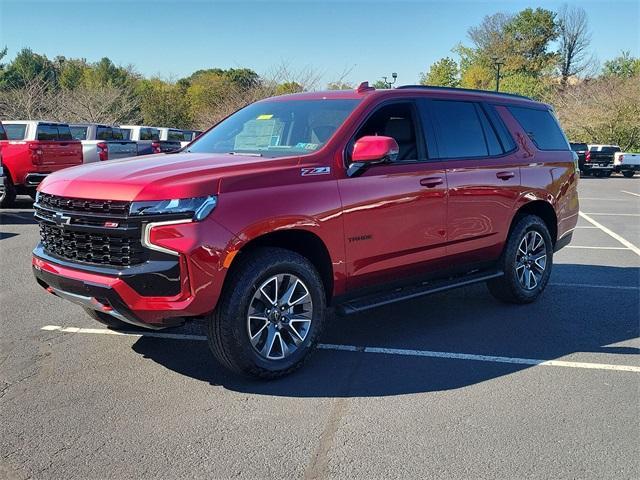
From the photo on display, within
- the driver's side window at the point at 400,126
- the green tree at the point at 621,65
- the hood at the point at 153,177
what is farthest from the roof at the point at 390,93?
the green tree at the point at 621,65

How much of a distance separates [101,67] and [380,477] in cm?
5259

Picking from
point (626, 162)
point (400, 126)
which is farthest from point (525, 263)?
point (626, 162)

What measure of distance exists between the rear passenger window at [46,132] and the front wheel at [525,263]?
10881 mm

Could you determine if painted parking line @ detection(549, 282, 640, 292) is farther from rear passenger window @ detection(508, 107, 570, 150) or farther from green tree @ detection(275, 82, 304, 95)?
green tree @ detection(275, 82, 304, 95)

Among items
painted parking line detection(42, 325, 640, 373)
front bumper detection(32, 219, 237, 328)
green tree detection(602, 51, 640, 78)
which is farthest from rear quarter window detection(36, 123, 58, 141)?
green tree detection(602, 51, 640, 78)

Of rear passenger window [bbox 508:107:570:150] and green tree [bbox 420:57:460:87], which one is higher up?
green tree [bbox 420:57:460:87]

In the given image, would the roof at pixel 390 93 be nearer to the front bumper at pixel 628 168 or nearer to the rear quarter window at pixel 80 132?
the rear quarter window at pixel 80 132

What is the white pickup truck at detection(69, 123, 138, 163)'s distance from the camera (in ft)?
50.0

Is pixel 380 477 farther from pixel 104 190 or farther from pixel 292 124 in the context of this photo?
pixel 292 124

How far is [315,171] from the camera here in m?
4.22

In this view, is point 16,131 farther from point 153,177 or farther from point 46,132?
point 153,177

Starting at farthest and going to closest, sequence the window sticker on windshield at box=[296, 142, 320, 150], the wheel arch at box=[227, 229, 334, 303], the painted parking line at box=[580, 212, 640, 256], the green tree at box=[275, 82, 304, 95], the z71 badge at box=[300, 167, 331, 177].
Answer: the green tree at box=[275, 82, 304, 95] → the painted parking line at box=[580, 212, 640, 256] → the window sticker on windshield at box=[296, 142, 320, 150] → the z71 badge at box=[300, 167, 331, 177] → the wheel arch at box=[227, 229, 334, 303]

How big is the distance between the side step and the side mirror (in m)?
0.99

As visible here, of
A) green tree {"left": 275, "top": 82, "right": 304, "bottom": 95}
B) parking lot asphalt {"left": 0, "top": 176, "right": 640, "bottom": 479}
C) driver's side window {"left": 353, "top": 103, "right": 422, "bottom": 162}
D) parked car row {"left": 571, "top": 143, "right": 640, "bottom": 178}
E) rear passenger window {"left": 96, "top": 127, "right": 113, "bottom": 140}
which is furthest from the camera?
green tree {"left": 275, "top": 82, "right": 304, "bottom": 95}
